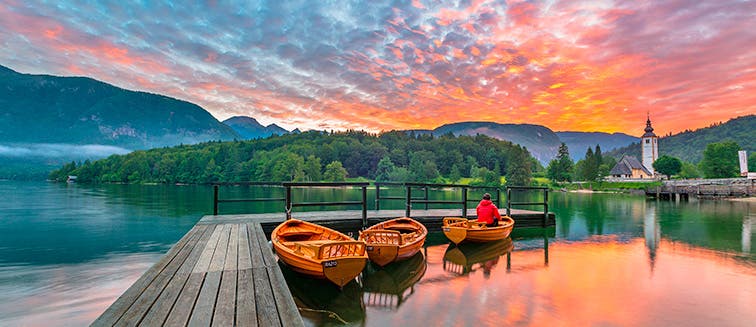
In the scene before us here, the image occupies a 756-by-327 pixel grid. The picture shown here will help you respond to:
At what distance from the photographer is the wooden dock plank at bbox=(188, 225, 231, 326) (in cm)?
390

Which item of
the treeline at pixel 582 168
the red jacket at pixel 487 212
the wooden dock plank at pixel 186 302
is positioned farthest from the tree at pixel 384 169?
the wooden dock plank at pixel 186 302

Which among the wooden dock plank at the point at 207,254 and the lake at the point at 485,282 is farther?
the lake at the point at 485,282

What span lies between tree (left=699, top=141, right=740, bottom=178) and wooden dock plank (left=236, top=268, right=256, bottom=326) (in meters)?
120

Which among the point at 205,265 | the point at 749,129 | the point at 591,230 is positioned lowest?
the point at 591,230

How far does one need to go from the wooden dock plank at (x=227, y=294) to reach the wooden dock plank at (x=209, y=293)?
0.06 m

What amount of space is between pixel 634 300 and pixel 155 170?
14500 cm

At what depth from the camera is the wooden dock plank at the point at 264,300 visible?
394 cm

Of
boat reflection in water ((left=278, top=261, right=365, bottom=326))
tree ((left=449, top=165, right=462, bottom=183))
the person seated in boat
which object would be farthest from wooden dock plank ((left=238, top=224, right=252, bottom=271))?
tree ((left=449, top=165, right=462, bottom=183))

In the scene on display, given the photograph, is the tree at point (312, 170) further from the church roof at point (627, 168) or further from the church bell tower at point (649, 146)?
the church bell tower at point (649, 146)

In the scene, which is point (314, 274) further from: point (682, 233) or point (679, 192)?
point (679, 192)

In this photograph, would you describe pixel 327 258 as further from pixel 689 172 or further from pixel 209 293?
pixel 689 172

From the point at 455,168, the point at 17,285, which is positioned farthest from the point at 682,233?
the point at 455,168

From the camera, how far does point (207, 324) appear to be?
148 inches

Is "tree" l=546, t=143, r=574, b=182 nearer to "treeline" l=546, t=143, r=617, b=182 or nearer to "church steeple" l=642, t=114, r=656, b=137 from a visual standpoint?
"treeline" l=546, t=143, r=617, b=182
